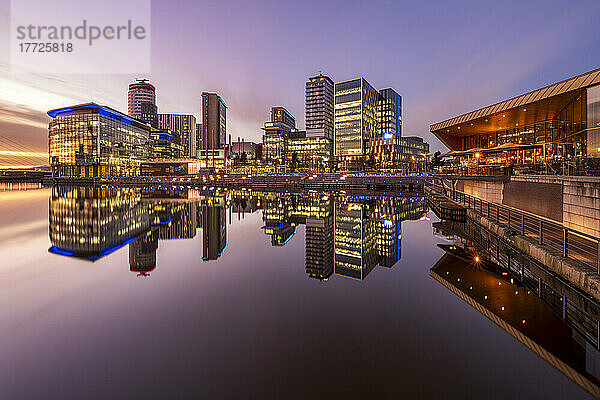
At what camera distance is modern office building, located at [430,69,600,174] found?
22.4 metres

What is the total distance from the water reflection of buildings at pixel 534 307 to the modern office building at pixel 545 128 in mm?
10144

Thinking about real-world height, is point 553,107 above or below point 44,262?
above

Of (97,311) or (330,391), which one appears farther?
(97,311)

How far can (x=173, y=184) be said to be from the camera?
377 feet

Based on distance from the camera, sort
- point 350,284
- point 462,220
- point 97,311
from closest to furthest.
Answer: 1. point 97,311
2. point 350,284
3. point 462,220

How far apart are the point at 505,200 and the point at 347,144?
162m

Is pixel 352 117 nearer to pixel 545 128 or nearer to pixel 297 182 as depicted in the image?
pixel 297 182

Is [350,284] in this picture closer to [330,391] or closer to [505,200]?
[330,391]

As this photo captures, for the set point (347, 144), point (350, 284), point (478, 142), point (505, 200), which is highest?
point (347, 144)

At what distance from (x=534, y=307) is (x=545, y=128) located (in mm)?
36683

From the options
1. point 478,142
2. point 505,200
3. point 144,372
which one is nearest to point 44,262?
point 144,372

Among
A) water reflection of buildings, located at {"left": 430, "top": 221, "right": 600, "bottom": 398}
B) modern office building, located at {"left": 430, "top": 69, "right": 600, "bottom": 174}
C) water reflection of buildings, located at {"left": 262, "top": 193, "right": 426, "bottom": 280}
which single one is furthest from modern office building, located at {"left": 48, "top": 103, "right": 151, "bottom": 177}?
water reflection of buildings, located at {"left": 430, "top": 221, "right": 600, "bottom": 398}

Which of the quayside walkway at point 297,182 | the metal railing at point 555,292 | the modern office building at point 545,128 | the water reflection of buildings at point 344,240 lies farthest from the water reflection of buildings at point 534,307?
the quayside walkway at point 297,182

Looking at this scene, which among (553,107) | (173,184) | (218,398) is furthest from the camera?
(173,184)
